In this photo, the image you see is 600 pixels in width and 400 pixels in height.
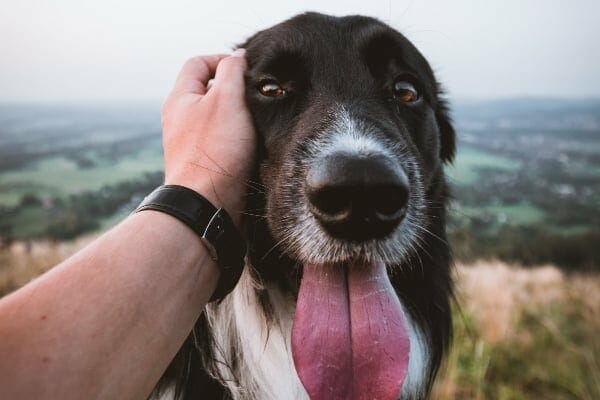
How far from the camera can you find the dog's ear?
3.87 meters

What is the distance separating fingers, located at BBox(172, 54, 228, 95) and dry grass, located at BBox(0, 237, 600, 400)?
8.59 feet

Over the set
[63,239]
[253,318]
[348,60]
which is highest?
[348,60]

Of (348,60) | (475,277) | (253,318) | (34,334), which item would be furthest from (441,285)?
(475,277)

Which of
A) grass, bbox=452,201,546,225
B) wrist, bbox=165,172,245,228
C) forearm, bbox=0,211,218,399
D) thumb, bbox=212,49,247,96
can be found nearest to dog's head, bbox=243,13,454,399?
thumb, bbox=212,49,247,96

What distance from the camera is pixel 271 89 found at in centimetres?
291

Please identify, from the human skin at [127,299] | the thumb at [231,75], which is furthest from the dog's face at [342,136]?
the human skin at [127,299]

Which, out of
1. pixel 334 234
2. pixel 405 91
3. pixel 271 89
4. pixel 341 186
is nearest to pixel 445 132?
pixel 405 91

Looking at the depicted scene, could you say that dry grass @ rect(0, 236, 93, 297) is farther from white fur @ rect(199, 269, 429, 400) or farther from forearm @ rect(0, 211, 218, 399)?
forearm @ rect(0, 211, 218, 399)

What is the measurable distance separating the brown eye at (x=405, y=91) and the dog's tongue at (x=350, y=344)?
1393mm

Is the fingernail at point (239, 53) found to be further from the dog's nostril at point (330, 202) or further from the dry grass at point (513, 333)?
the dry grass at point (513, 333)

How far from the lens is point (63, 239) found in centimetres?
662

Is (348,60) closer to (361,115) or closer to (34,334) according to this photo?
(361,115)

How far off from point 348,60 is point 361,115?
549 millimetres

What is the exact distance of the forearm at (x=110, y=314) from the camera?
149cm
